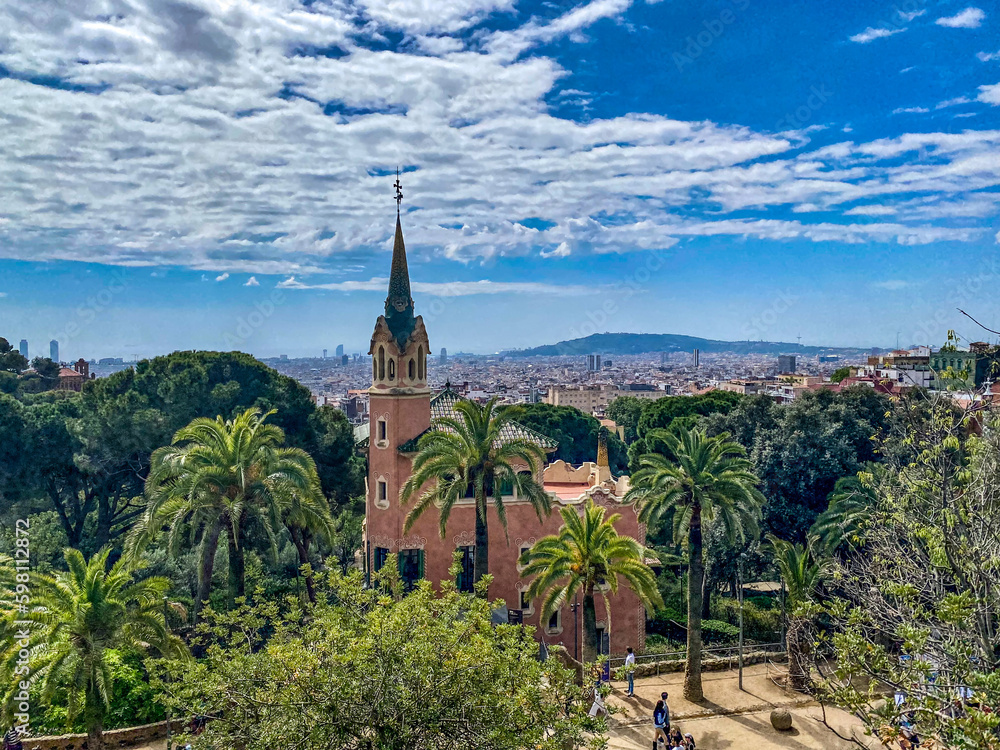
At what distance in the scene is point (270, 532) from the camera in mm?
17797

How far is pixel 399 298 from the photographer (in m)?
24.9

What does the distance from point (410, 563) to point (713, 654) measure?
10081 millimetres

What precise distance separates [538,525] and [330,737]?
54.7 ft

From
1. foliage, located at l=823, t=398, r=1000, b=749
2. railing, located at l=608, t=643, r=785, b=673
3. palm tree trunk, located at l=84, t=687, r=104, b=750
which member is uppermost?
foliage, located at l=823, t=398, r=1000, b=749

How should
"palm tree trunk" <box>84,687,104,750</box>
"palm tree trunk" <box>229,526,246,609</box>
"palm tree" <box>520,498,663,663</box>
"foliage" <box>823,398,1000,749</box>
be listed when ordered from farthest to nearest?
"palm tree trunk" <box>229,526,246,609</box>, "palm tree" <box>520,498,663,663</box>, "palm tree trunk" <box>84,687,104,750</box>, "foliage" <box>823,398,1000,749</box>

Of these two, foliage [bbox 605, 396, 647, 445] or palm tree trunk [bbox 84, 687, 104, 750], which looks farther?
foliage [bbox 605, 396, 647, 445]

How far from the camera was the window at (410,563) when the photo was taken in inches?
946

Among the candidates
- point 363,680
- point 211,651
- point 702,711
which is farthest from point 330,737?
point 702,711

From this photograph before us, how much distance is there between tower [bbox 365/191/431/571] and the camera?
79.5 ft

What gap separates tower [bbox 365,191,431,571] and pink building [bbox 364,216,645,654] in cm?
3

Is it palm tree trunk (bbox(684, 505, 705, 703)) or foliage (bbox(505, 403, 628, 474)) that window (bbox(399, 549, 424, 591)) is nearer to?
palm tree trunk (bbox(684, 505, 705, 703))

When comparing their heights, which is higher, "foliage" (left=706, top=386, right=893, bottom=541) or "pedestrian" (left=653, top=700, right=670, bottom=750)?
"foliage" (left=706, top=386, right=893, bottom=541)

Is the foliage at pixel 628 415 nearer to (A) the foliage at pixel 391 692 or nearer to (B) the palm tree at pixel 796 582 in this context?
(B) the palm tree at pixel 796 582

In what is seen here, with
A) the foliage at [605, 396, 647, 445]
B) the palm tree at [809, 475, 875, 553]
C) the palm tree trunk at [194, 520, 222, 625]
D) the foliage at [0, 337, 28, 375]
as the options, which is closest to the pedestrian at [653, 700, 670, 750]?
the palm tree at [809, 475, 875, 553]
